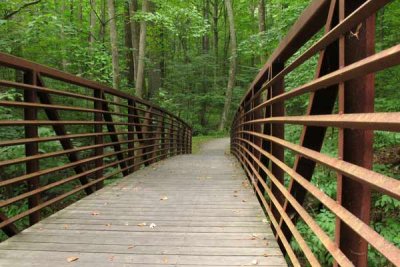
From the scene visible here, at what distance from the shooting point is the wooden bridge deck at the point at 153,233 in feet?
10.1

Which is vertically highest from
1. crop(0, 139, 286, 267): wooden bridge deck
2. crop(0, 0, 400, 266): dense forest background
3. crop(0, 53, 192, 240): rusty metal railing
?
crop(0, 0, 400, 266): dense forest background

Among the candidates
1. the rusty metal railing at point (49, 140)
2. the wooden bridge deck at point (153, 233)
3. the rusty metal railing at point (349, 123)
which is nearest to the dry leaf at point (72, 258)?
the wooden bridge deck at point (153, 233)

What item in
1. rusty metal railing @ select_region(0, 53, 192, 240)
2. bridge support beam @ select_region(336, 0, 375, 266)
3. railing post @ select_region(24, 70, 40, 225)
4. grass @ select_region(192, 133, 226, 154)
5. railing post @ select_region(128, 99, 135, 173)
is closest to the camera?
bridge support beam @ select_region(336, 0, 375, 266)

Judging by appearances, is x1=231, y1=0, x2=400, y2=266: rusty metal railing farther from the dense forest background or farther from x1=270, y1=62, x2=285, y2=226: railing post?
the dense forest background

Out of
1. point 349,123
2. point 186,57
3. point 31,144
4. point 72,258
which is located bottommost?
point 72,258

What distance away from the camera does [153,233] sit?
3727mm

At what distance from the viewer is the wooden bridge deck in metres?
3.06

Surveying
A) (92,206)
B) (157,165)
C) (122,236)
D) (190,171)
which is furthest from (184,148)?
(122,236)

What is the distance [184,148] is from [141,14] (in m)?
6.22

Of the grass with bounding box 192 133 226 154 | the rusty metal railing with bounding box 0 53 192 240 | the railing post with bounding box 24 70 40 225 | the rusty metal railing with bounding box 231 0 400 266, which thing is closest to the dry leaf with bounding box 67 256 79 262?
the rusty metal railing with bounding box 0 53 192 240

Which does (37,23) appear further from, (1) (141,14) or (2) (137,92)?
(2) (137,92)

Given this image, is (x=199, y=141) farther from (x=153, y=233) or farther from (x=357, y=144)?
(x=357, y=144)

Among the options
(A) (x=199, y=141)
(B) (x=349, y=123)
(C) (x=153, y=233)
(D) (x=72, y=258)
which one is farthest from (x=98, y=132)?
(A) (x=199, y=141)

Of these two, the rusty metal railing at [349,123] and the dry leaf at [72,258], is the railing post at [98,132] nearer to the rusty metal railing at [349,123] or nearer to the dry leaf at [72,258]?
the dry leaf at [72,258]
